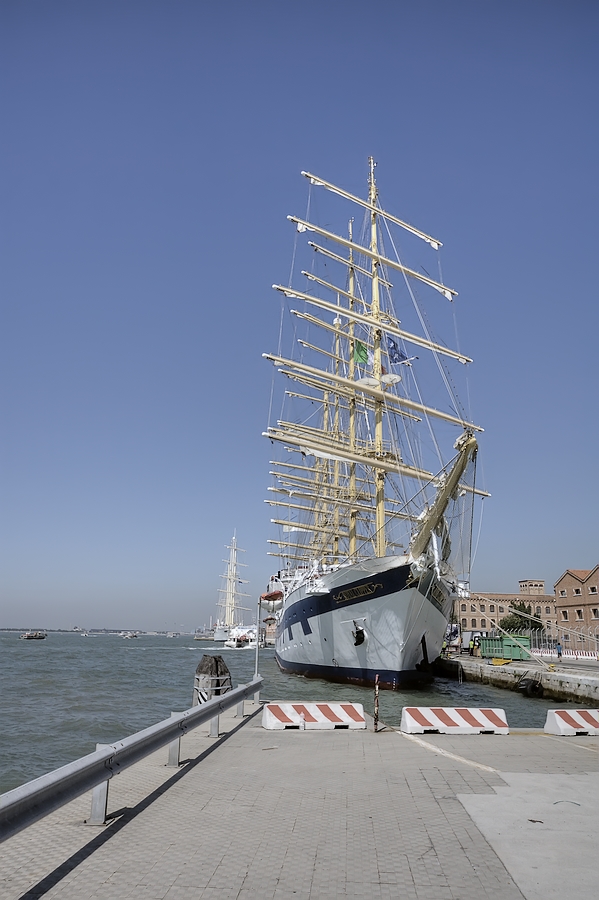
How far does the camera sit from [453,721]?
10383 millimetres

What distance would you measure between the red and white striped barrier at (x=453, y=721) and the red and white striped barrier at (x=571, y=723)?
2.62ft

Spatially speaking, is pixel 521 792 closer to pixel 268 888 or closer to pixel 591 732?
pixel 268 888

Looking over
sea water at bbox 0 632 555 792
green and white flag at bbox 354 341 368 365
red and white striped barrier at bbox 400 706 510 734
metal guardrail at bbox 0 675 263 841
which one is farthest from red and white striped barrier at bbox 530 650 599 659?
metal guardrail at bbox 0 675 263 841

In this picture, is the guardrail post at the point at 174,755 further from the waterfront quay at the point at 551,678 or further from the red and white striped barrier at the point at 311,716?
the waterfront quay at the point at 551,678

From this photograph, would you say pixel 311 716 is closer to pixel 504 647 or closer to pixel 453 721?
pixel 453 721

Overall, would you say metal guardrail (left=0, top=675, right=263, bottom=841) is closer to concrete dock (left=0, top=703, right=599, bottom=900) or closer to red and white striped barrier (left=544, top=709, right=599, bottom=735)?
concrete dock (left=0, top=703, right=599, bottom=900)

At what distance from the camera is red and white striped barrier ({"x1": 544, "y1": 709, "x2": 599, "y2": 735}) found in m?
10.3

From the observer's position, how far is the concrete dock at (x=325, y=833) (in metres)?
3.93

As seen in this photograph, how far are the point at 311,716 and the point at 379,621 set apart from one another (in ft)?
55.7

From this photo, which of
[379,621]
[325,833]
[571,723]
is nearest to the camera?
[325,833]

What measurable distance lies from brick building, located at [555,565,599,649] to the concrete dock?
2355 inches

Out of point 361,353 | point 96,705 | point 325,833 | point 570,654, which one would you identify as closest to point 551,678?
point 96,705

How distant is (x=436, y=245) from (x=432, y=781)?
3664cm

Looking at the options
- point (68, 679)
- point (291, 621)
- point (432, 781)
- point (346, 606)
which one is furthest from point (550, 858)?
point (291, 621)
